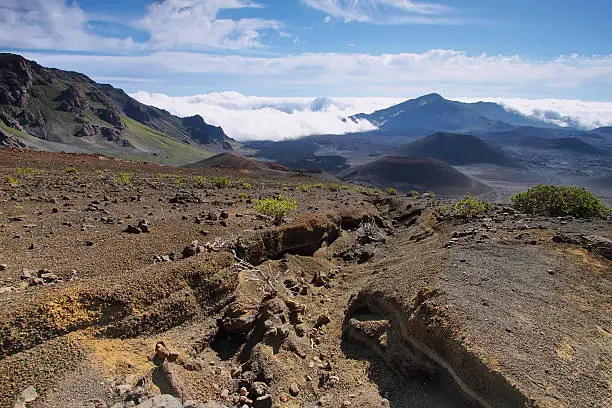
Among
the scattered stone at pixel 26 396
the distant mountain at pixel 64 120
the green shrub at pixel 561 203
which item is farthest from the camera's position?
the distant mountain at pixel 64 120

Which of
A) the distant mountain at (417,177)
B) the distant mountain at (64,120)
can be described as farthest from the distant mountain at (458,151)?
the distant mountain at (64,120)

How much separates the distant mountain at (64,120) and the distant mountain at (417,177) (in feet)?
206

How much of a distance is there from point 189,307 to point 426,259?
657cm

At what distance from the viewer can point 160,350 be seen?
6.93 meters

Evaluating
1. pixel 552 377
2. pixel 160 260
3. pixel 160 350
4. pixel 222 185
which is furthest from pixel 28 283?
pixel 222 185

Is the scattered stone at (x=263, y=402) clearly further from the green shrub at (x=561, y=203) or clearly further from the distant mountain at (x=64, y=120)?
the distant mountain at (x=64, y=120)

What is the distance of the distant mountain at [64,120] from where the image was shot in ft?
342

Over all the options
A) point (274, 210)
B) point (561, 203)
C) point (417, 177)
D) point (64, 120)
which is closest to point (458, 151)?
point (417, 177)

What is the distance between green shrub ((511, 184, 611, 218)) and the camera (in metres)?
16.5

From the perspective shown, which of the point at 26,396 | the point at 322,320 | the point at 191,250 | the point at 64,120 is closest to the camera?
the point at 26,396

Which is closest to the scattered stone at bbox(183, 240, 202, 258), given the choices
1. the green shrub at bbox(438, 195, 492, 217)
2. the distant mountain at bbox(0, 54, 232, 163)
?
the green shrub at bbox(438, 195, 492, 217)

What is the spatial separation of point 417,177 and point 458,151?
74.9m

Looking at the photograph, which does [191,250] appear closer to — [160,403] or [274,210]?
[274,210]

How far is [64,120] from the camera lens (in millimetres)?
119875
